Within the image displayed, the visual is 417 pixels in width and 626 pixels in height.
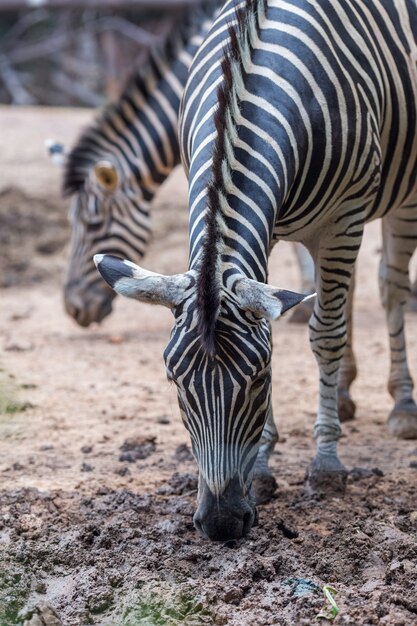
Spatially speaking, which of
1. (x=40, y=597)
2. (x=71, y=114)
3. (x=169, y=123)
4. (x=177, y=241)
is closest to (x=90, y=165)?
(x=169, y=123)

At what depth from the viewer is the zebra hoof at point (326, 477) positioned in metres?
5.17

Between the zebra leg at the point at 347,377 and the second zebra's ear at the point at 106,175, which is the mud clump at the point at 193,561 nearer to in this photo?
the zebra leg at the point at 347,377

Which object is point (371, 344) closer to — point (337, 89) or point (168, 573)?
point (337, 89)

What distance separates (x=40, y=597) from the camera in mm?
4102

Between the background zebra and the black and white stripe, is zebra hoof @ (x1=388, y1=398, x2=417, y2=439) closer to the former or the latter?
the black and white stripe

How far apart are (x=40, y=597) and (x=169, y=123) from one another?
5942mm

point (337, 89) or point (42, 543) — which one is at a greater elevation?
point (337, 89)

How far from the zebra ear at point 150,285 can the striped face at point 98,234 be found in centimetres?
509

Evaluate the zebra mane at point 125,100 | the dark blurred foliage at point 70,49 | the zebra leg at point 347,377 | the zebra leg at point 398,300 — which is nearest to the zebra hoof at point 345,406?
the zebra leg at point 347,377

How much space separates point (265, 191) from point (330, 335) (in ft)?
4.40

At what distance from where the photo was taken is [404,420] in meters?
6.42

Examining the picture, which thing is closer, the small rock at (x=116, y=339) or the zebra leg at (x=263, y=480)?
the zebra leg at (x=263, y=480)

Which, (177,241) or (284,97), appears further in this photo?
(177,241)

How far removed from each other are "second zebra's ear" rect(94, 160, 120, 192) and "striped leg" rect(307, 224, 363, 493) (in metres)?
3.86
